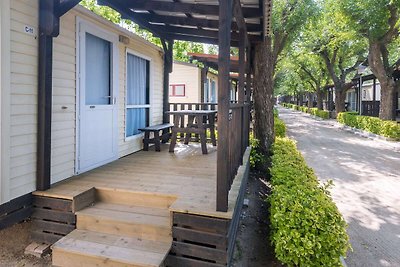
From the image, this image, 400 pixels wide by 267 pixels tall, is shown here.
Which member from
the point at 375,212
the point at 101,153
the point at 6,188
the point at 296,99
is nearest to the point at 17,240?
the point at 6,188

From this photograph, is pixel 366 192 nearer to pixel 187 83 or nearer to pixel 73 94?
pixel 73 94

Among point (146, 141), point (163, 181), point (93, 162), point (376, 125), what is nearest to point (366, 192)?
point (163, 181)

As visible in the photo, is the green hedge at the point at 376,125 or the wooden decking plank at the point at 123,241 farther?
the green hedge at the point at 376,125

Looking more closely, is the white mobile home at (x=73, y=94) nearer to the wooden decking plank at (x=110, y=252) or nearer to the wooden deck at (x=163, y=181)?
the wooden deck at (x=163, y=181)

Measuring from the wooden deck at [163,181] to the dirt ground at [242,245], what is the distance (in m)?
0.68

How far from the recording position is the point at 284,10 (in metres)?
12.4

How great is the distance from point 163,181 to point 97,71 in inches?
81.1

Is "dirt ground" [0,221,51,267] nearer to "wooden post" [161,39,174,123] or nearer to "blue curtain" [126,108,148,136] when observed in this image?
"blue curtain" [126,108,148,136]

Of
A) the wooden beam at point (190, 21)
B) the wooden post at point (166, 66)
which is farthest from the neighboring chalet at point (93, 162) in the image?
the wooden post at point (166, 66)

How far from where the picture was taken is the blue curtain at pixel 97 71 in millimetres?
4355

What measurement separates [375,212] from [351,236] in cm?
116

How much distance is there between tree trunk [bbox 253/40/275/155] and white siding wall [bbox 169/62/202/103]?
657 centimetres

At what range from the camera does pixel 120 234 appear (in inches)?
120

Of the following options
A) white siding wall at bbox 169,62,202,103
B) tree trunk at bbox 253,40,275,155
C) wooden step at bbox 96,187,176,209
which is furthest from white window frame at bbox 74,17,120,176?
white siding wall at bbox 169,62,202,103
